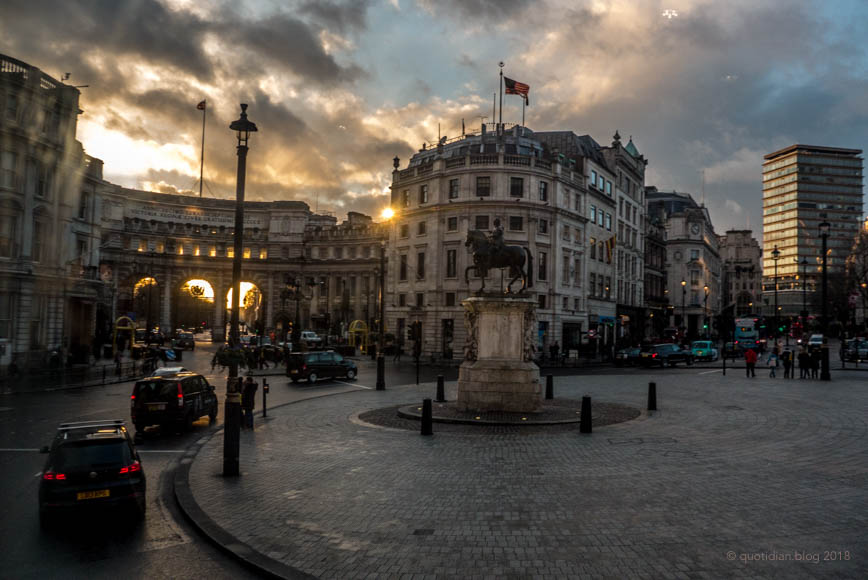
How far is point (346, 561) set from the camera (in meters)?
7.11

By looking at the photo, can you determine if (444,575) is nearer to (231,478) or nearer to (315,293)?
(231,478)

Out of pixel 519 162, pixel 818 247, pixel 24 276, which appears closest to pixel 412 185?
pixel 519 162

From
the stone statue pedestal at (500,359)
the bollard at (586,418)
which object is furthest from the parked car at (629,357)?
the bollard at (586,418)

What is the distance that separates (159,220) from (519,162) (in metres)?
69.6

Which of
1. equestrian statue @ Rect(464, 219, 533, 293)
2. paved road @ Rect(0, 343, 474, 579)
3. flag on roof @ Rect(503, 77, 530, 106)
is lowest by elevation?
paved road @ Rect(0, 343, 474, 579)

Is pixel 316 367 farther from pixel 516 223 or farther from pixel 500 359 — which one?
pixel 516 223

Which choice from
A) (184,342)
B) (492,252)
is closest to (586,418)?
(492,252)

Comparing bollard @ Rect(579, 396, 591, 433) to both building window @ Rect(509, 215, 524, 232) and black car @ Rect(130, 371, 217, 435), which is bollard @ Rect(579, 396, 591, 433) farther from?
building window @ Rect(509, 215, 524, 232)

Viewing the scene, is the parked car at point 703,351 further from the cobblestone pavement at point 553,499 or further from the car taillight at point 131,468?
the car taillight at point 131,468

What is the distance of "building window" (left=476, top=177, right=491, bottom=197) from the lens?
181ft

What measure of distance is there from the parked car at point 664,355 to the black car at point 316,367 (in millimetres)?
24819

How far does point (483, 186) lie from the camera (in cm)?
5525

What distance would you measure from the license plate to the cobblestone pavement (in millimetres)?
1512

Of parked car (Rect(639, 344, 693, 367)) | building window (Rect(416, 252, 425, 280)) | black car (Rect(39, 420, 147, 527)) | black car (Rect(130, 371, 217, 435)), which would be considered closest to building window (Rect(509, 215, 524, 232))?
building window (Rect(416, 252, 425, 280))
